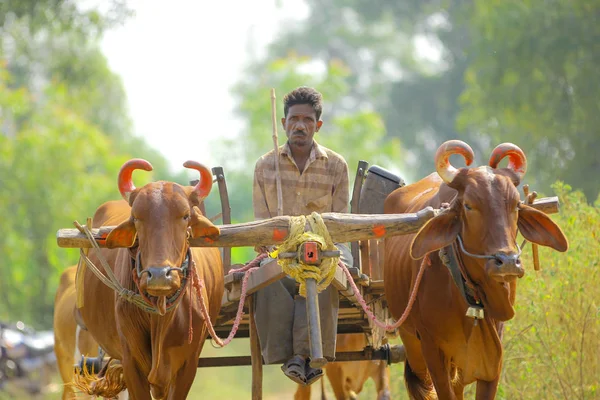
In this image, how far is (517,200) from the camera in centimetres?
623

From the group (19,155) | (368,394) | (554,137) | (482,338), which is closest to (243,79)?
(19,155)

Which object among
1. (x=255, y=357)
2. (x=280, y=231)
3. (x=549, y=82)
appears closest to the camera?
(x=280, y=231)

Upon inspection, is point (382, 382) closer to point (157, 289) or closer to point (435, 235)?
point (435, 235)

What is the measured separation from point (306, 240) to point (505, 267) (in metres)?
1.19

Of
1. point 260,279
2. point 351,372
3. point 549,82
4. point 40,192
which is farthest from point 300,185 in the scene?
point 40,192

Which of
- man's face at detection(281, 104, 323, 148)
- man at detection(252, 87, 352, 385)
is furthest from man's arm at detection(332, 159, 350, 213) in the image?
man's face at detection(281, 104, 323, 148)

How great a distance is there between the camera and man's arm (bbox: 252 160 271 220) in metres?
8.09

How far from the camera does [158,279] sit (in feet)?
19.2

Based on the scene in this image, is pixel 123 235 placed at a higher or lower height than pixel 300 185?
lower

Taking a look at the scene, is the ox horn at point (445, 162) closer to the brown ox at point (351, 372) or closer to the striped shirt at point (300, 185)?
the striped shirt at point (300, 185)

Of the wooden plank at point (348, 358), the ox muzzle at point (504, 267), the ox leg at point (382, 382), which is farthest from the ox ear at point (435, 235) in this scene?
the ox leg at point (382, 382)

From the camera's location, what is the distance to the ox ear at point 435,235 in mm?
6293

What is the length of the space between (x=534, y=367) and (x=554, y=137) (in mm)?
10263

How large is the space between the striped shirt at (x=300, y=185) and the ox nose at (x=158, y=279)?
7.33 ft
